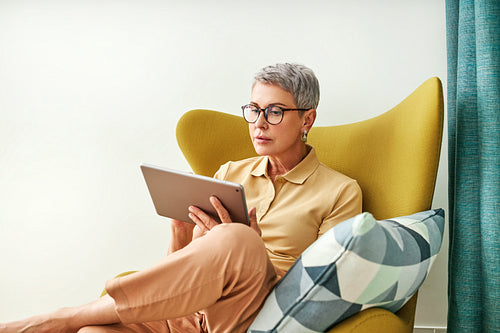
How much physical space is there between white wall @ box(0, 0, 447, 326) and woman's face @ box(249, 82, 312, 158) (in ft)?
1.91

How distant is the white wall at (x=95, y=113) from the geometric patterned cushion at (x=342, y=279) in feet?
4.05

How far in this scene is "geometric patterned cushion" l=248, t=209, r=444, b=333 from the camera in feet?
3.36

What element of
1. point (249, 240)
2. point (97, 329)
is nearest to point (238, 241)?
point (249, 240)

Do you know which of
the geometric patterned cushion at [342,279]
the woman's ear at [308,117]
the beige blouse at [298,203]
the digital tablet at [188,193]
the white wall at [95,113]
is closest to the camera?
the geometric patterned cushion at [342,279]

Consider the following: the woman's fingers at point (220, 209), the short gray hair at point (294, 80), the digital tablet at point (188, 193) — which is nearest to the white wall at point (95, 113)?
the short gray hair at point (294, 80)

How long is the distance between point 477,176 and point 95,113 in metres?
1.71

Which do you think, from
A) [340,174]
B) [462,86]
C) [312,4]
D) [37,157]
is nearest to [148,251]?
[37,157]

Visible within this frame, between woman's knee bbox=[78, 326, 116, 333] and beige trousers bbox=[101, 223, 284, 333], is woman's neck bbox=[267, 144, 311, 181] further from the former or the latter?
woman's knee bbox=[78, 326, 116, 333]

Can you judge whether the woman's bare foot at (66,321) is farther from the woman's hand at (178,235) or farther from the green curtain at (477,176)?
the green curtain at (477,176)

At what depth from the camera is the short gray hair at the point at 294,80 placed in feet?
5.26

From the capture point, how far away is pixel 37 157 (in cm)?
228

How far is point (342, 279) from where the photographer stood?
103 centimetres

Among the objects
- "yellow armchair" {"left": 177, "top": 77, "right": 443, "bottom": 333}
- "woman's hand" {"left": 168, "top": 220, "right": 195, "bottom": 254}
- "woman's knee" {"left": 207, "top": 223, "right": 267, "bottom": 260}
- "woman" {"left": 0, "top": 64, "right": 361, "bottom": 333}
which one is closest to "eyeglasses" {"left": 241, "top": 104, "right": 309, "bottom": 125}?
"woman" {"left": 0, "top": 64, "right": 361, "bottom": 333}

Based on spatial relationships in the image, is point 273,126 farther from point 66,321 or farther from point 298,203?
point 66,321
